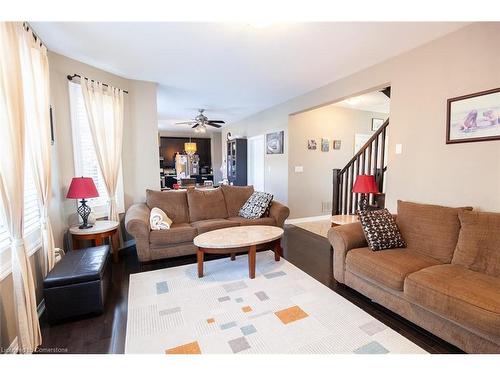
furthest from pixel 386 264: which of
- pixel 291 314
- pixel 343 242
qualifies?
pixel 291 314

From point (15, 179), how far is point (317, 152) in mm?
4871

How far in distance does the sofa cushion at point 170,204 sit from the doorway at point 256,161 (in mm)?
2885

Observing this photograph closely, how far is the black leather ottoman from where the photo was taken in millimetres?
1906

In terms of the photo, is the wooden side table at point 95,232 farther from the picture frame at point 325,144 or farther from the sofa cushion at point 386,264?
the picture frame at point 325,144

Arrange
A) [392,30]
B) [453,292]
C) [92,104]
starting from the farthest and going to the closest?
[92,104]
[392,30]
[453,292]

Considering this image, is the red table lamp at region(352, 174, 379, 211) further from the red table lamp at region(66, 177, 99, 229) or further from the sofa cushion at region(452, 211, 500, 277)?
the red table lamp at region(66, 177, 99, 229)

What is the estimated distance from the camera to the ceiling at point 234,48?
222cm

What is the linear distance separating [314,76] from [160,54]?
2.09 meters

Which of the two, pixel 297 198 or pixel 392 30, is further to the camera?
pixel 297 198

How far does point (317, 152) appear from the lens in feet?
17.6

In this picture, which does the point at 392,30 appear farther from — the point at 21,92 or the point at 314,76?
the point at 21,92

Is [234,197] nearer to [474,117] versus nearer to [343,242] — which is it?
[343,242]
